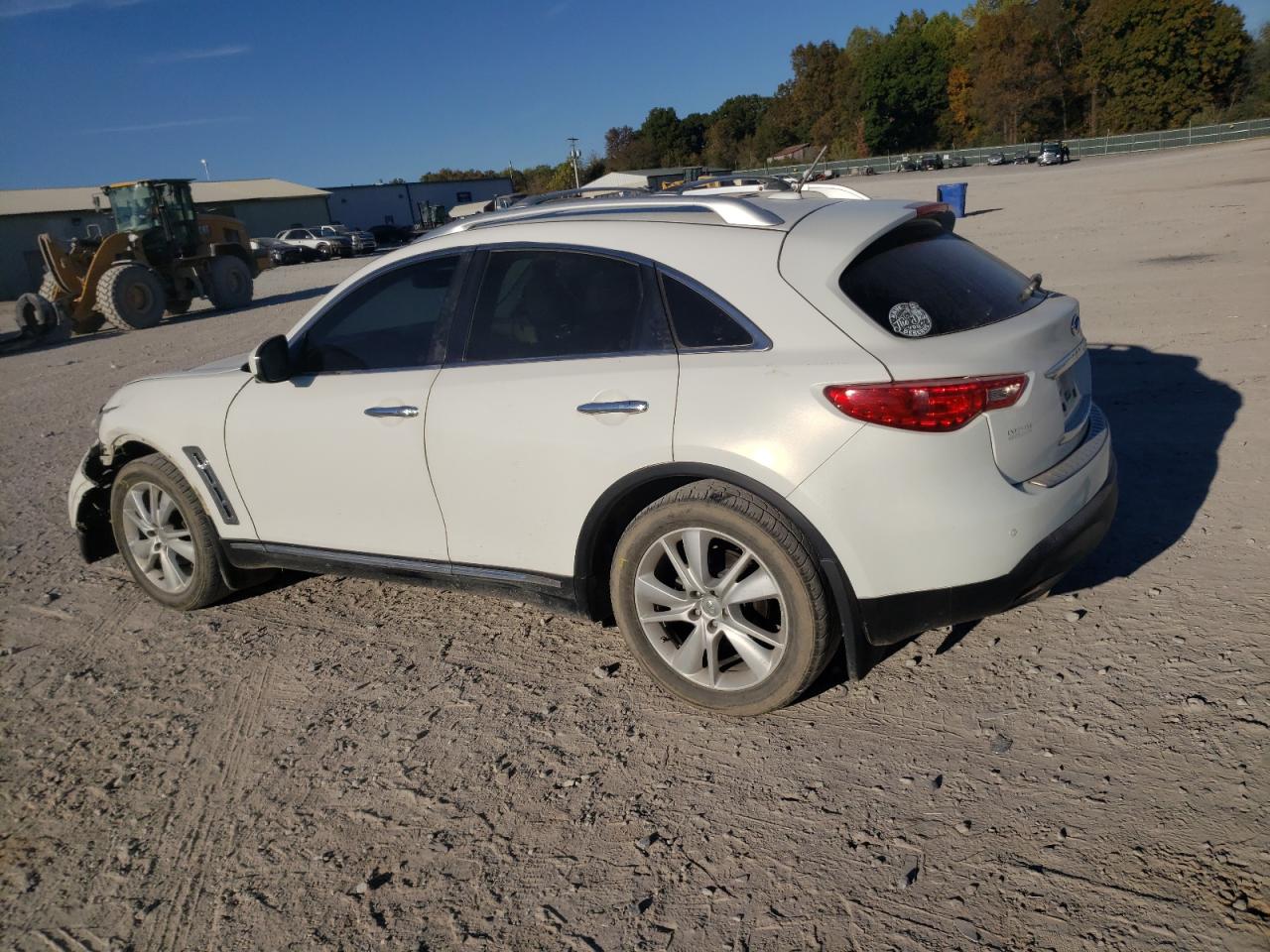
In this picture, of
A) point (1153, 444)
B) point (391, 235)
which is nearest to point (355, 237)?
point (391, 235)

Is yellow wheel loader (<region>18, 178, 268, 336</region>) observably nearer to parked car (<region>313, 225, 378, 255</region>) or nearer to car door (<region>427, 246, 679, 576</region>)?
car door (<region>427, 246, 679, 576</region>)

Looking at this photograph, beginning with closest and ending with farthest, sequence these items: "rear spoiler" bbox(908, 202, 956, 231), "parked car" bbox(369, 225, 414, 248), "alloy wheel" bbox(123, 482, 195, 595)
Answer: "rear spoiler" bbox(908, 202, 956, 231) < "alloy wheel" bbox(123, 482, 195, 595) < "parked car" bbox(369, 225, 414, 248)

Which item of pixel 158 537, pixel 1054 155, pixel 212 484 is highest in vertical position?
pixel 212 484

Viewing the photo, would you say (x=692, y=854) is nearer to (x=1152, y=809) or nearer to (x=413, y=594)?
(x=1152, y=809)

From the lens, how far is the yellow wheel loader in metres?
19.3

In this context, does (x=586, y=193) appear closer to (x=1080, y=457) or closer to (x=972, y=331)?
(x=972, y=331)

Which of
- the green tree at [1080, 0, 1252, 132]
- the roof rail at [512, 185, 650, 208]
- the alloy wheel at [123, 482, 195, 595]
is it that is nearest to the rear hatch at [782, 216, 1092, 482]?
the roof rail at [512, 185, 650, 208]

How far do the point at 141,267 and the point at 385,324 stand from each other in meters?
18.5

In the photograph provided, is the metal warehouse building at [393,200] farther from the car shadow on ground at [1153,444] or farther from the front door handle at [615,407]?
the front door handle at [615,407]

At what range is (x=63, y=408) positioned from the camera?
11156mm

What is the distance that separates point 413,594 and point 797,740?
90.8 inches

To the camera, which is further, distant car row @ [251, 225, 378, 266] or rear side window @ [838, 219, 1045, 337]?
distant car row @ [251, 225, 378, 266]

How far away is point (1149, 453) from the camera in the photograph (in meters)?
5.33

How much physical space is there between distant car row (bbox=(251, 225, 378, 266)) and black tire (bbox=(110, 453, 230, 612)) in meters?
41.1
